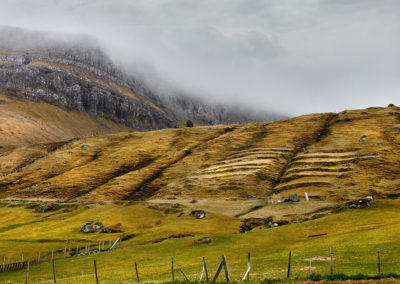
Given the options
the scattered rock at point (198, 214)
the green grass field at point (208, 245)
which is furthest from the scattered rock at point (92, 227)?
the scattered rock at point (198, 214)

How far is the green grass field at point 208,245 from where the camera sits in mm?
47156

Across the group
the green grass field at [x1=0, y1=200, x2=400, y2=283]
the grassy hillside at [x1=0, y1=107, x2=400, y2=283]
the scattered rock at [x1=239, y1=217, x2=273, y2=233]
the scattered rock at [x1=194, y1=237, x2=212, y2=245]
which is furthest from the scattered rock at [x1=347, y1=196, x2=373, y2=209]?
the scattered rock at [x1=194, y1=237, x2=212, y2=245]

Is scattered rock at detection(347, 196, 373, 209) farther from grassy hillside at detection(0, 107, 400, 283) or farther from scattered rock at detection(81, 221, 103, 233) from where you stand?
scattered rock at detection(81, 221, 103, 233)

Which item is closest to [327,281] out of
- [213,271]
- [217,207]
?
[213,271]

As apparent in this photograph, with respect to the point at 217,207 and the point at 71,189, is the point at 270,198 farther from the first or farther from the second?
the point at 71,189

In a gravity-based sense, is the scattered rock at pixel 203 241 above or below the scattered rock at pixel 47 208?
above

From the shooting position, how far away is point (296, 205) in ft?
382

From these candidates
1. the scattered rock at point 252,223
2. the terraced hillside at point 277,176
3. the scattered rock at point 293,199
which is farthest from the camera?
the terraced hillside at point 277,176

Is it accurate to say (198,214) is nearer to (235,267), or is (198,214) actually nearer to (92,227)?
(92,227)

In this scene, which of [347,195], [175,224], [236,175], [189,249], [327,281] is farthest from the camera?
[236,175]

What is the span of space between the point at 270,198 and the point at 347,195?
83.5 feet

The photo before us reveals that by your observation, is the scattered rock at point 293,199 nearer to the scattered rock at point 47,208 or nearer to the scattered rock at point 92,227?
the scattered rock at point 92,227

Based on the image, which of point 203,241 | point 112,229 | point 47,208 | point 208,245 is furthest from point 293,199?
point 47,208

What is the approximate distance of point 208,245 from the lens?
244 feet
